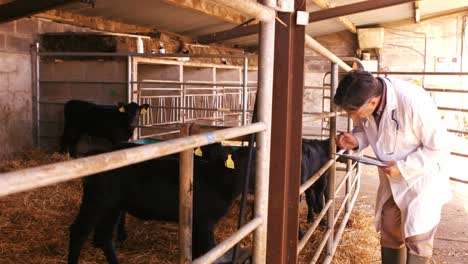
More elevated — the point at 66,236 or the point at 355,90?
the point at 355,90

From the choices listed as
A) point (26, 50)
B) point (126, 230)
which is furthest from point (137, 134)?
point (126, 230)

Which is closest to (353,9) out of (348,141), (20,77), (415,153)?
(348,141)

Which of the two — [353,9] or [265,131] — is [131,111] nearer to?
[353,9]

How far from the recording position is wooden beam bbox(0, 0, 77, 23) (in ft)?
16.4

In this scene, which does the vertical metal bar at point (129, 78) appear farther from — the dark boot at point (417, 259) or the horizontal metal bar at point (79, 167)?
the horizontal metal bar at point (79, 167)

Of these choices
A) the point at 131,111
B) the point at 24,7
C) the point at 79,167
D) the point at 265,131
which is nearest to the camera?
the point at 79,167

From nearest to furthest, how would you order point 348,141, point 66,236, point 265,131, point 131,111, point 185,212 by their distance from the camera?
point 185,212 < point 265,131 < point 348,141 < point 66,236 < point 131,111

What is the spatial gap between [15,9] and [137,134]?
2.55 m

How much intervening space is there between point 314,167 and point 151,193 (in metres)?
1.83

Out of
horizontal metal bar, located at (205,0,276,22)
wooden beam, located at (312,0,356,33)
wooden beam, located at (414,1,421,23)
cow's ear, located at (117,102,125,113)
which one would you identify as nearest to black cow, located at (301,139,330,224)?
horizontal metal bar, located at (205,0,276,22)

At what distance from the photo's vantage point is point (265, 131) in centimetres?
Result: 162

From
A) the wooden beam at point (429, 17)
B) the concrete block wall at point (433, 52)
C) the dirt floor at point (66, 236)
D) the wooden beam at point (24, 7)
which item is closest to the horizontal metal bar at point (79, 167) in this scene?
the dirt floor at point (66, 236)

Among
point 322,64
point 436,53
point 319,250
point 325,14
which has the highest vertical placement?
point 436,53

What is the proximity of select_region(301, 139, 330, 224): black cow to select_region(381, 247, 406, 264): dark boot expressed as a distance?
56.8 inches
